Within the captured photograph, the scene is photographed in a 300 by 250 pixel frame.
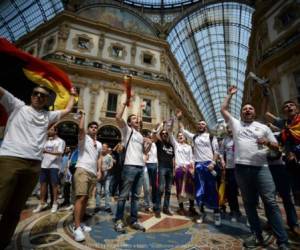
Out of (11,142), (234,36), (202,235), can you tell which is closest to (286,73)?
(202,235)

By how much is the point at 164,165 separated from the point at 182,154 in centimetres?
73

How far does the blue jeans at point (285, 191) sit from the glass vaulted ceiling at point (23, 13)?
83.0 ft

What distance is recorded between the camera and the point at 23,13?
22812 mm

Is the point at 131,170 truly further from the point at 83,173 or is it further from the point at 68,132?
the point at 68,132

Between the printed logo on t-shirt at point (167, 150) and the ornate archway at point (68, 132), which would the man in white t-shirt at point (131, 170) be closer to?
the printed logo on t-shirt at point (167, 150)

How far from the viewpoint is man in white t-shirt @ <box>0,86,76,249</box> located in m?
2.09

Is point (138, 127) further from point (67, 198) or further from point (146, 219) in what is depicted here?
point (67, 198)

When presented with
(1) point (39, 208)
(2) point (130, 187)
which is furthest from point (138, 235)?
(1) point (39, 208)

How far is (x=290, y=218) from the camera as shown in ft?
10.5

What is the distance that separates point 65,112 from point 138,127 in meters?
1.48

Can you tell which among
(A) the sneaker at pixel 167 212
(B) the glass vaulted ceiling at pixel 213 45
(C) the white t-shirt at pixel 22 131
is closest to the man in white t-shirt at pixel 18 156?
(C) the white t-shirt at pixel 22 131

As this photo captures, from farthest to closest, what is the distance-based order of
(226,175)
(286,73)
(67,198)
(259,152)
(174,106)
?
(174,106)
(286,73)
(67,198)
(226,175)
(259,152)

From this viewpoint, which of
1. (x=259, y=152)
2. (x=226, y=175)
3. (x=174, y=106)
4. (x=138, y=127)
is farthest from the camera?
(x=174, y=106)

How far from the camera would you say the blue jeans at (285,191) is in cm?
319
